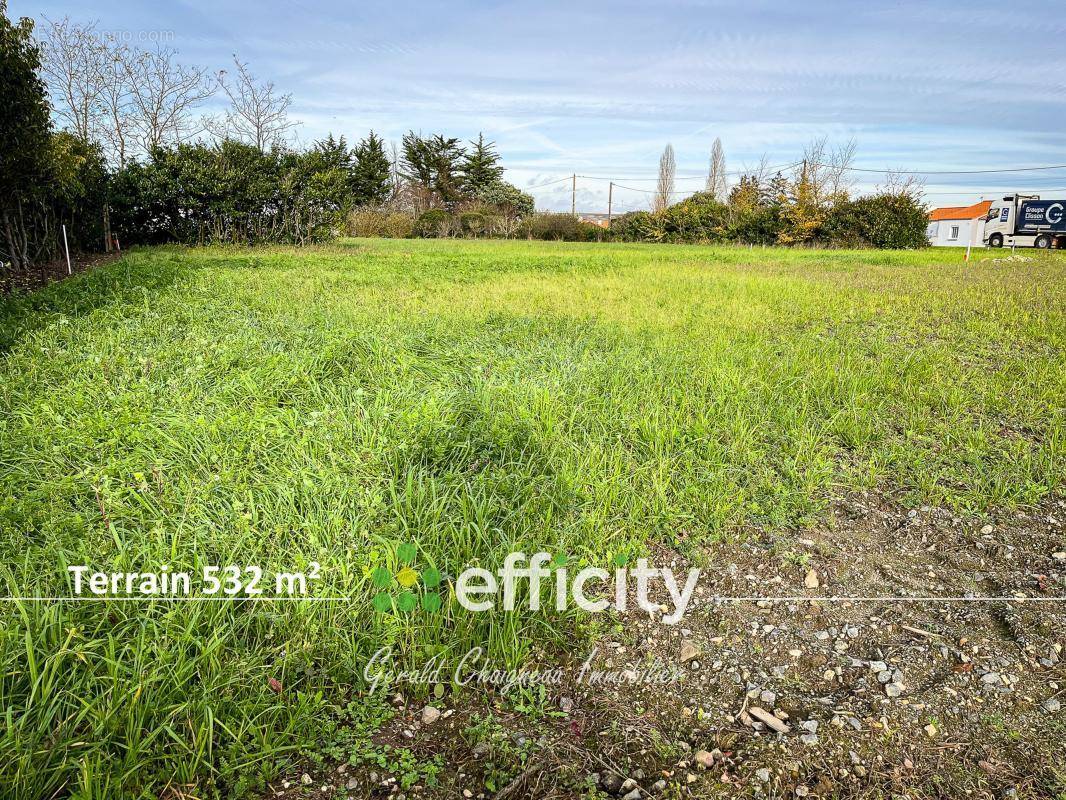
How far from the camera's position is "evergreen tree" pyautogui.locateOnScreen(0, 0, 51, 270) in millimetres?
8750

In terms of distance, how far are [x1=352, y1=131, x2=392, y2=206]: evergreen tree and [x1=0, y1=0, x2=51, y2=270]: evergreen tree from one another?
77.4ft

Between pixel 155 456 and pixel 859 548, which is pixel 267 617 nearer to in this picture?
pixel 155 456

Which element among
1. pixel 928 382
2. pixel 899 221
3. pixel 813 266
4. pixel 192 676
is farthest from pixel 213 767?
pixel 899 221

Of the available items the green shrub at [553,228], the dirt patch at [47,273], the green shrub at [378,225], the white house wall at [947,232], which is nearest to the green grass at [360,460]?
the dirt patch at [47,273]

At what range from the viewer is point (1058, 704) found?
2035 millimetres

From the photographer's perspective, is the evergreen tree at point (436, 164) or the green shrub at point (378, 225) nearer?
the green shrub at point (378, 225)

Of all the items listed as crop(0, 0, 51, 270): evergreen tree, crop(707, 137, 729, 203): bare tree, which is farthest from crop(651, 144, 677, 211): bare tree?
crop(0, 0, 51, 270): evergreen tree

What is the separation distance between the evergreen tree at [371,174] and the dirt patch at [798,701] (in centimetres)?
3382

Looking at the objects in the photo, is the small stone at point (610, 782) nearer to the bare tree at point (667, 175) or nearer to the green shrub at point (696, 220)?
the green shrub at point (696, 220)

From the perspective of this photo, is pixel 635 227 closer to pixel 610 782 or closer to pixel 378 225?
pixel 378 225

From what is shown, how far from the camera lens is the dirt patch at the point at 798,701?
1766 mm

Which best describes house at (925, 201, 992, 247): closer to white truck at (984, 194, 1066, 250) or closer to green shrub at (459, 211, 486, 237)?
white truck at (984, 194, 1066, 250)

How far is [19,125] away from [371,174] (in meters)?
27.5

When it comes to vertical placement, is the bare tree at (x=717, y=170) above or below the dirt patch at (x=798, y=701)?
above
